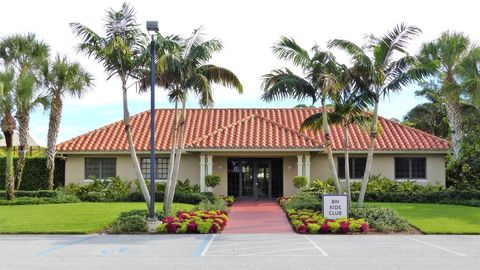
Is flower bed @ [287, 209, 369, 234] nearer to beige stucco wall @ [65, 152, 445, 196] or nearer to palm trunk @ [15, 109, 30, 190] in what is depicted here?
beige stucco wall @ [65, 152, 445, 196]

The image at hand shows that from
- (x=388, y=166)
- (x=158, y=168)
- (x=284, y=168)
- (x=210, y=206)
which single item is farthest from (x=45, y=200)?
(x=388, y=166)

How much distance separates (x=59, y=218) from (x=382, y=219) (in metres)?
10.8

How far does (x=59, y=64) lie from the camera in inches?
1091

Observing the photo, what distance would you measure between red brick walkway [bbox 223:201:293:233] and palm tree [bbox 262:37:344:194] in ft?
8.87

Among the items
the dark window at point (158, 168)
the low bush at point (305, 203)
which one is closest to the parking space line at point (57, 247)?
the low bush at point (305, 203)

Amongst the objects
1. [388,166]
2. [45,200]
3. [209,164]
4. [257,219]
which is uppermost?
[209,164]

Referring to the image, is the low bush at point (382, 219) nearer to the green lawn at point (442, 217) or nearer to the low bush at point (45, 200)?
the green lawn at point (442, 217)

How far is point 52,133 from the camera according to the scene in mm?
28688

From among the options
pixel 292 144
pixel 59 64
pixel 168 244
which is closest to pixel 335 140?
pixel 292 144

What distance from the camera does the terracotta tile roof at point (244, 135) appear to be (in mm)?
27672

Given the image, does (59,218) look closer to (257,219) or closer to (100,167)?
(257,219)

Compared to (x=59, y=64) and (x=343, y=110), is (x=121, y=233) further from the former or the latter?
(x=59, y=64)

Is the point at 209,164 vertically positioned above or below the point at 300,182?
above

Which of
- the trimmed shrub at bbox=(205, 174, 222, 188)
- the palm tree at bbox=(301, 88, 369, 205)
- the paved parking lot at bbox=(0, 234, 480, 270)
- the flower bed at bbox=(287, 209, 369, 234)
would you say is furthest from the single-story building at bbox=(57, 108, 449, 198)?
the paved parking lot at bbox=(0, 234, 480, 270)
